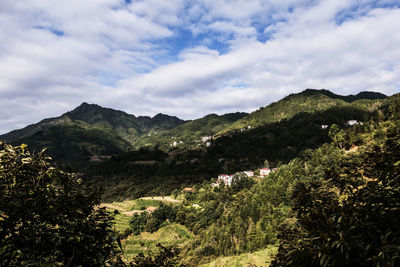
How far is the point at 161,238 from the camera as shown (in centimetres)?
7119

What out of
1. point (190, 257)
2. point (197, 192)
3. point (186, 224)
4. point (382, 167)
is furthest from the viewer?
point (197, 192)

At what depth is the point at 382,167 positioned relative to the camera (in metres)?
4.61

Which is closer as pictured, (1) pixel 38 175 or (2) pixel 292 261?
(2) pixel 292 261

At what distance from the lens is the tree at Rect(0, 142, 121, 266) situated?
4.67 metres

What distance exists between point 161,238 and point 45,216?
7448 centimetres

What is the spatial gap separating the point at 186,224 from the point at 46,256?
77389 mm

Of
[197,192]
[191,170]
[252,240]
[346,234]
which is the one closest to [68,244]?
[346,234]

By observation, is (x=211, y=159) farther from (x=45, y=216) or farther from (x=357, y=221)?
(x=357, y=221)

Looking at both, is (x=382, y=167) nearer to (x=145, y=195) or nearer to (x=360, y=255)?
(x=360, y=255)

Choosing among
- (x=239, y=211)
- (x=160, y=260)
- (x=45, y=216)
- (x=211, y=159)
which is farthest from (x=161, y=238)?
(x=211, y=159)

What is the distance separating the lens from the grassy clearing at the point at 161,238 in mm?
67000

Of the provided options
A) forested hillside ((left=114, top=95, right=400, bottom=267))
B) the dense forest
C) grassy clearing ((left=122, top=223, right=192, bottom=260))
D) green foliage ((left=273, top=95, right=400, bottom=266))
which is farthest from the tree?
grassy clearing ((left=122, top=223, right=192, bottom=260))

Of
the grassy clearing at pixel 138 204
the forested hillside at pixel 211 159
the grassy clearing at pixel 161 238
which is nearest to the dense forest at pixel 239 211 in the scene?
the forested hillside at pixel 211 159

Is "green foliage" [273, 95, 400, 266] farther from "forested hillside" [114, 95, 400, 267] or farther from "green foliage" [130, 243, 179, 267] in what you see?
"green foliage" [130, 243, 179, 267]
